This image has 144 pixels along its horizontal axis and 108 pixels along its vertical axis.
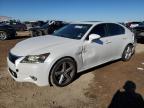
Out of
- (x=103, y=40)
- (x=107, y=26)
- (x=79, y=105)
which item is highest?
(x=107, y=26)

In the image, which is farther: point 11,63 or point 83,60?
point 83,60

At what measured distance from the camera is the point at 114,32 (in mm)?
6754

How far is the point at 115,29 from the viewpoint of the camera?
6879 mm

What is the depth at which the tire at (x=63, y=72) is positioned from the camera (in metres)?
4.82

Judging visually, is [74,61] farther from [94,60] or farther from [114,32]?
[114,32]

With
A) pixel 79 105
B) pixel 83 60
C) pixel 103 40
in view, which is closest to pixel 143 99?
pixel 79 105

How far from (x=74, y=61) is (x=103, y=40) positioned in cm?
139

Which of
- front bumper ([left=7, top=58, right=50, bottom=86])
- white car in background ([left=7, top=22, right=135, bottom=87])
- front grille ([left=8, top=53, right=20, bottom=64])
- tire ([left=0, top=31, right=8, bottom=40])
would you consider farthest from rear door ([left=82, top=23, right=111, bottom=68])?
tire ([left=0, top=31, right=8, bottom=40])

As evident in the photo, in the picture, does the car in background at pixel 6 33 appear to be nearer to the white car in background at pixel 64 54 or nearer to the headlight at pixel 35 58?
the white car in background at pixel 64 54

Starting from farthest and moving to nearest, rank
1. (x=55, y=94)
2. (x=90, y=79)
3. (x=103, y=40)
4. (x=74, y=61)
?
(x=103, y=40) → (x=90, y=79) → (x=74, y=61) → (x=55, y=94)

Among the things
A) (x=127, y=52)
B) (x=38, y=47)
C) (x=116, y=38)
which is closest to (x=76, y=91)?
(x=38, y=47)

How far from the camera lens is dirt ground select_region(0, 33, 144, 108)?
428cm

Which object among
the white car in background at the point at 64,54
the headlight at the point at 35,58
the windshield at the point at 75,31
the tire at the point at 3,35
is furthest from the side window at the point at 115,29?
the tire at the point at 3,35

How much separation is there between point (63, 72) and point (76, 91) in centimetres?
59
